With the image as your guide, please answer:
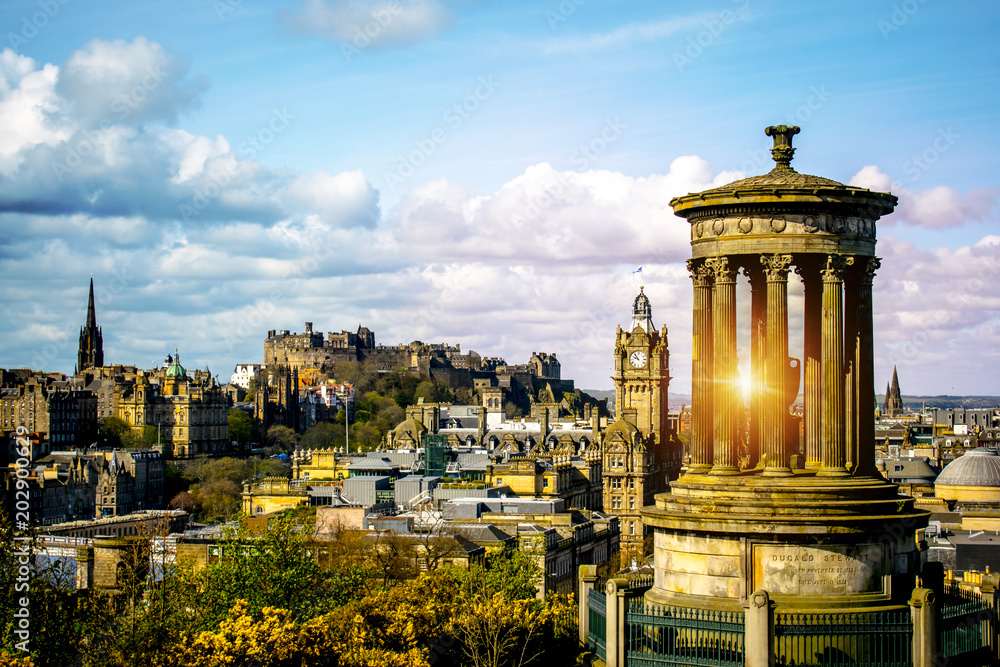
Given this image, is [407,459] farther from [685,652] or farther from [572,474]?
[685,652]

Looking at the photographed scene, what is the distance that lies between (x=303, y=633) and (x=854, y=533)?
1436 cm

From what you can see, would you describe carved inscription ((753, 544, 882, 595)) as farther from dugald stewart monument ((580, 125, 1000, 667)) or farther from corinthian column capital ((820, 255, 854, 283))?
corinthian column capital ((820, 255, 854, 283))

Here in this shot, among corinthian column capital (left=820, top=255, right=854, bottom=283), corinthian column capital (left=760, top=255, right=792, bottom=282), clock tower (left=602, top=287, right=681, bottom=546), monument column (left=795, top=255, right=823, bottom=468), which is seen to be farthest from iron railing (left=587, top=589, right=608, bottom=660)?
clock tower (left=602, top=287, right=681, bottom=546)

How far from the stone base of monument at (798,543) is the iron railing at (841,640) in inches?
19.3

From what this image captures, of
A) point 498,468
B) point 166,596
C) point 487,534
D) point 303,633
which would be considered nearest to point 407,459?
point 498,468

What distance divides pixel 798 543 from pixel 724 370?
11.3ft

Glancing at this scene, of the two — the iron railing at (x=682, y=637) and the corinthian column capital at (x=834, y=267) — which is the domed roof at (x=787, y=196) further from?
the iron railing at (x=682, y=637)

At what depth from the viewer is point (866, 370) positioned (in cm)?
2612

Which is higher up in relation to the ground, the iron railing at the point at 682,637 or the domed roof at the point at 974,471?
the iron railing at the point at 682,637

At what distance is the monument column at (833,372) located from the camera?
25359 mm

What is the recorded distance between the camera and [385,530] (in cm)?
7906

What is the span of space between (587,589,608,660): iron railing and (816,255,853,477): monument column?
4.73 metres

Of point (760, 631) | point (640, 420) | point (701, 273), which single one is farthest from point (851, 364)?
point (640, 420)

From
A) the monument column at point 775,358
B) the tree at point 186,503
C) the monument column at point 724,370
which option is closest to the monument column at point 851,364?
the monument column at point 775,358
